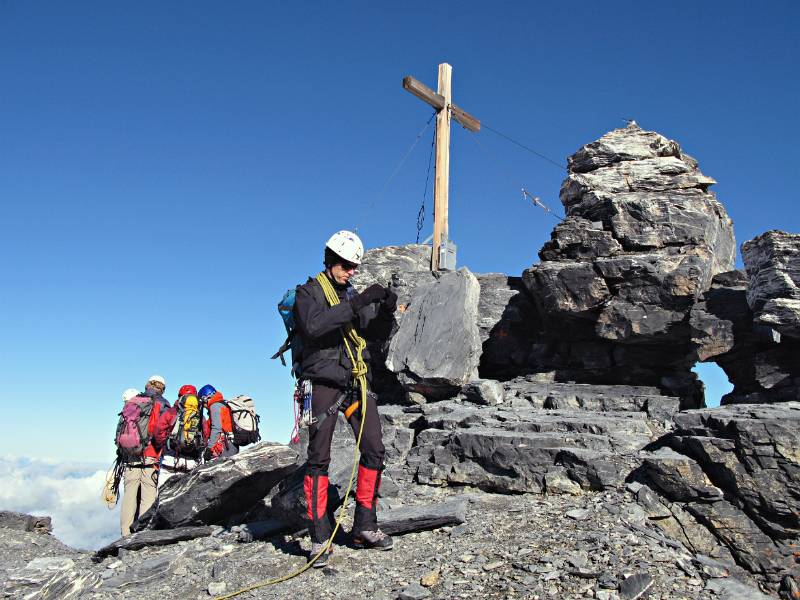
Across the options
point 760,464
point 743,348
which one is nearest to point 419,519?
point 760,464

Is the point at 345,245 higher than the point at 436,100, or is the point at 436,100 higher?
the point at 436,100

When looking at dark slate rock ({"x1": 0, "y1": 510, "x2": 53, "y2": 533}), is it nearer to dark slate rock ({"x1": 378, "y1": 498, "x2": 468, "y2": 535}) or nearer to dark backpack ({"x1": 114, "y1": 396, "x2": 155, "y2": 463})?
dark backpack ({"x1": 114, "y1": 396, "x2": 155, "y2": 463})

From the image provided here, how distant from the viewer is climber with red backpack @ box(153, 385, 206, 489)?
12.3 m

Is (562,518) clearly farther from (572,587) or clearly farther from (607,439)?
(607,439)

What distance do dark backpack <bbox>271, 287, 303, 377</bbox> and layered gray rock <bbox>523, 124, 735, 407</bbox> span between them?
27.6 feet

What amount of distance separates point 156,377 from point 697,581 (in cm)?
1022

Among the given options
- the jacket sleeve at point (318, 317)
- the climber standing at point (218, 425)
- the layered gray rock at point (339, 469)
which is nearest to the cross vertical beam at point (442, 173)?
the layered gray rock at point (339, 469)

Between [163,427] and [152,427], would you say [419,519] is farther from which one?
[152,427]

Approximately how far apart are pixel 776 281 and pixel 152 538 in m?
12.3

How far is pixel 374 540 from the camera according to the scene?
7.74m

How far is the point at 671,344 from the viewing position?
14.2m

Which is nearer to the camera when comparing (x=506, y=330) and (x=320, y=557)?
(x=320, y=557)

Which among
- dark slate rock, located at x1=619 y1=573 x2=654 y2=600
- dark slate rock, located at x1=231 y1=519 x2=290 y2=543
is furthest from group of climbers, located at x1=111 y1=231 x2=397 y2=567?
dark slate rock, located at x1=619 y1=573 x2=654 y2=600

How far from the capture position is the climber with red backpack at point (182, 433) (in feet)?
40.3
